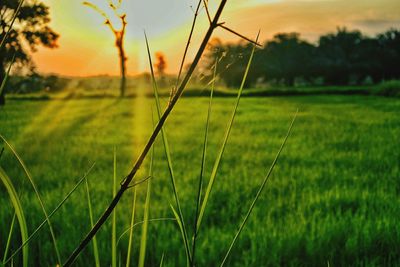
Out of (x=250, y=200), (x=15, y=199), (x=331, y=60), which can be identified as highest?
(x=331, y=60)

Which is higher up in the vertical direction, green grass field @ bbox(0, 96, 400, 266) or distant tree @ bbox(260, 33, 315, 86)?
distant tree @ bbox(260, 33, 315, 86)

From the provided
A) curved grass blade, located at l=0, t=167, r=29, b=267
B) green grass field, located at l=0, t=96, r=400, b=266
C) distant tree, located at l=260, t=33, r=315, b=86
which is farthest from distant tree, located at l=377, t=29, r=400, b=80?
curved grass blade, located at l=0, t=167, r=29, b=267

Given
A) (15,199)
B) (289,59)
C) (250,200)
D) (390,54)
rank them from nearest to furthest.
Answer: (15,199) < (250,200) < (390,54) < (289,59)

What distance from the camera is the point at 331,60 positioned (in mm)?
52406

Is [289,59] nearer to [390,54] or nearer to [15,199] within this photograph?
[390,54]

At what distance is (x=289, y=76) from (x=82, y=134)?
49.0 meters

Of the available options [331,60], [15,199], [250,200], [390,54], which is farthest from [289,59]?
[15,199]

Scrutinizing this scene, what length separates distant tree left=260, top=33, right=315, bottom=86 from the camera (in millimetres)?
53031

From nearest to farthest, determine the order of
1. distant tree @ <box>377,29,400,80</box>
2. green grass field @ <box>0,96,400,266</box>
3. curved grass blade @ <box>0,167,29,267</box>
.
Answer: curved grass blade @ <box>0,167,29,267</box> < green grass field @ <box>0,96,400,266</box> < distant tree @ <box>377,29,400,80</box>

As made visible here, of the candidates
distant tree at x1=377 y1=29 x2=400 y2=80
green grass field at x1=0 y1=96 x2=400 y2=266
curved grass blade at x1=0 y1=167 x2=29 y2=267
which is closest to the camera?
curved grass blade at x1=0 y1=167 x2=29 y2=267

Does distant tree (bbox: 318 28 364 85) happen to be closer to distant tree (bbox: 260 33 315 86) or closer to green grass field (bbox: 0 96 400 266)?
distant tree (bbox: 260 33 315 86)

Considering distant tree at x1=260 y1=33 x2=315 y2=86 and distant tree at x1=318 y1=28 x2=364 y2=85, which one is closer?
distant tree at x1=318 y1=28 x2=364 y2=85

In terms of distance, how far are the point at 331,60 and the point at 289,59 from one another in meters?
5.04

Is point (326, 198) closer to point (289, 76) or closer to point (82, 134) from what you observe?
point (82, 134)
